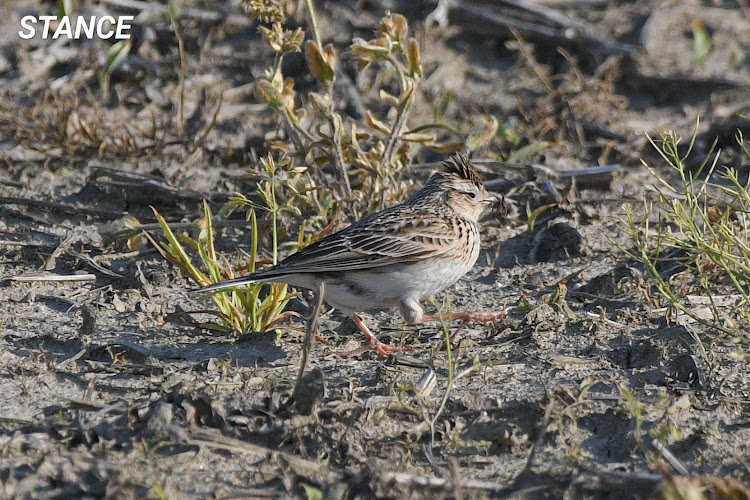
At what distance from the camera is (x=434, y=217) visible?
20.9 ft

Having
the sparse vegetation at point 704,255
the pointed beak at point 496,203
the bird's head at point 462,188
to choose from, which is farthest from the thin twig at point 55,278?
the sparse vegetation at point 704,255

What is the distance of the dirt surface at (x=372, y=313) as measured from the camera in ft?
14.9

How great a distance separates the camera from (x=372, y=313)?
6.73 metres

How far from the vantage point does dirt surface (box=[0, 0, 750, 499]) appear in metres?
4.55

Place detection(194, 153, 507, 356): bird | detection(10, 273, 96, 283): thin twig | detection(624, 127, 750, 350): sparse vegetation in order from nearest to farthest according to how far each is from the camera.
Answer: detection(624, 127, 750, 350): sparse vegetation
detection(194, 153, 507, 356): bird
detection(10, 273, 96, 283): thin twig

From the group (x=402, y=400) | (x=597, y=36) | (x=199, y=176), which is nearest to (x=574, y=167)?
(x=597, y=36)

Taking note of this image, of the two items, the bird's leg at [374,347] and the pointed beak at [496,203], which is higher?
the pointed beak at [496,203]

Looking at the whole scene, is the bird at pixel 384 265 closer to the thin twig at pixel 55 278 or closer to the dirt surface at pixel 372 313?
the dirt surface at pixel 372 313

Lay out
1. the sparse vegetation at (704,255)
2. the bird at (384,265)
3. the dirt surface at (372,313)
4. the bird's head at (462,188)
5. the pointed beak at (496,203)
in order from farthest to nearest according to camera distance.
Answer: the pointed beak at (496,203)
the bird's head at (462,188)
the bird at (384,265)
the sparse vegetation at (704,255)
the dirt surface at (372,313)

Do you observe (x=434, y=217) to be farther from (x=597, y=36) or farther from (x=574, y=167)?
(x=597, y=36)
